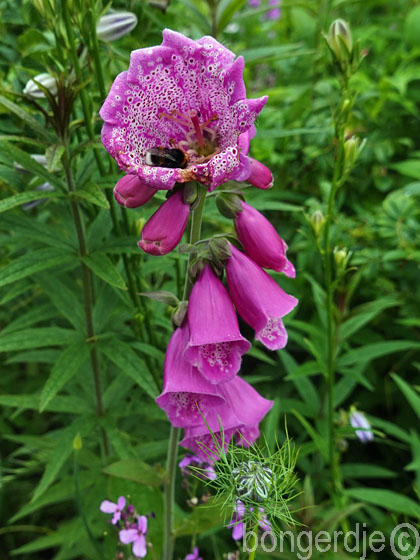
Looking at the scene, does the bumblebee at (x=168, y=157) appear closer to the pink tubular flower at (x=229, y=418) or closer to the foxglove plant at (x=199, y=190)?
the foxglove plant at (x=199, y=190)

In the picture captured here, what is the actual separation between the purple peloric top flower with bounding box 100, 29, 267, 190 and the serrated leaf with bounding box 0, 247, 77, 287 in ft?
1.62

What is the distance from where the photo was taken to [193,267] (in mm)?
1153

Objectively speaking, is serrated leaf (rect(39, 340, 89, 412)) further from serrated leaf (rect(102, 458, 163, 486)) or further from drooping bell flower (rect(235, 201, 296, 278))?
drooping bell flower (rect(235, 201, 296, 278))

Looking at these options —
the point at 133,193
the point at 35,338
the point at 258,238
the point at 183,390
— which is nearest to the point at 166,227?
the point at 133,193

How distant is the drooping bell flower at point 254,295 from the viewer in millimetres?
1146

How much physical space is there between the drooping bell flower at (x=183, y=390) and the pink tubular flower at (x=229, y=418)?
3 cm

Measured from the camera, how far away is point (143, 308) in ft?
5.28

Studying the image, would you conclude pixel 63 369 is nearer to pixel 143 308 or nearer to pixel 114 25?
pixel 143 308

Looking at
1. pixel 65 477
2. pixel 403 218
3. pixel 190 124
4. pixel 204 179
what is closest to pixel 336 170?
pixel 190 124

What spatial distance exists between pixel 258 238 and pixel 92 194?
0.46 metres

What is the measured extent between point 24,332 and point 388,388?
153 centimetres

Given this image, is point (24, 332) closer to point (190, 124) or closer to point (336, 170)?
point (190, 124)

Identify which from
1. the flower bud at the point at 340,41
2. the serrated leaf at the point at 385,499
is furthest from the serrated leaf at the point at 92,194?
the serrated leaf at the point at 385,499

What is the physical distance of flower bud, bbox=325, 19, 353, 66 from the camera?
56.8 inches
